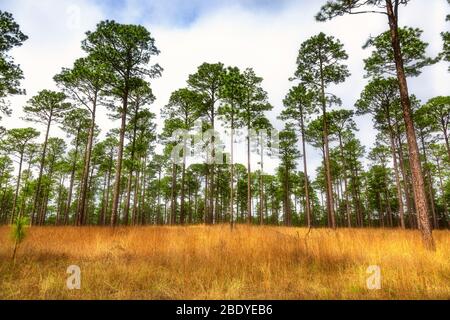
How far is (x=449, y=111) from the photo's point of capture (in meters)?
18.0

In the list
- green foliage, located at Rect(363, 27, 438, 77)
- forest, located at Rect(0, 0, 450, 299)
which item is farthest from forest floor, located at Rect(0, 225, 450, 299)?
green foliage, located at Rect(363, 27, 438, 77)

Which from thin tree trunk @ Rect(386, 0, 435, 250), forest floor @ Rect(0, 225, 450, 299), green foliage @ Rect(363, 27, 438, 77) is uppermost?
green foliage @ Rect(363, 27, 438, 77)

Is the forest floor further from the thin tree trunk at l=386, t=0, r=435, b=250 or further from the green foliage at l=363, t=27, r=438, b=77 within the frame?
the green foliage at l=363, t=27, r=438, b=77

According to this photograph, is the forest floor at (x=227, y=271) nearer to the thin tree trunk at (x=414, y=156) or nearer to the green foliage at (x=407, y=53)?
the thin tree trunk at (x=414, y=156)

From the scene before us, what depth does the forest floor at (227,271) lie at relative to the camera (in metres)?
3.33

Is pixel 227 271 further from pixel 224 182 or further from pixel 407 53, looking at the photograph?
pixel 224 182

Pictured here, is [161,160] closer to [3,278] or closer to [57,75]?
[57,75]

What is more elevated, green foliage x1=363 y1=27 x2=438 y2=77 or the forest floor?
green foliage x1=363 y1=27 x2=438 y2=77

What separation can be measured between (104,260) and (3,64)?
1313 cm

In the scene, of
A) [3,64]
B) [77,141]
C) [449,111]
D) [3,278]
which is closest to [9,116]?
A: [3,64]

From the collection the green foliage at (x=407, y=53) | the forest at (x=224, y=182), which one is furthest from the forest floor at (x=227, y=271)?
the green foliage at (x=407, y=53)

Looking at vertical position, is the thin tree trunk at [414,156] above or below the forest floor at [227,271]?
above

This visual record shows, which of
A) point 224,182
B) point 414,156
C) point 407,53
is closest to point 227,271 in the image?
point 414,156

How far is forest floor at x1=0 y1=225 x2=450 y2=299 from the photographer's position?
10.9 ft
